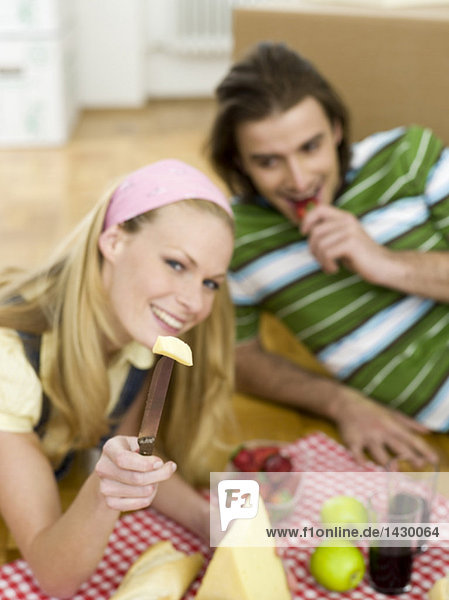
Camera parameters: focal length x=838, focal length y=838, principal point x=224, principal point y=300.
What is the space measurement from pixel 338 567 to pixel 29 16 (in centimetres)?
376

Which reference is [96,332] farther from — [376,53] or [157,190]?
[376,53]

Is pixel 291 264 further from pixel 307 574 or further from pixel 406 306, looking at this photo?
pixel 307 574

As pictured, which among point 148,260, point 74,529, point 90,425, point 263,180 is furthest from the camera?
point 263,180

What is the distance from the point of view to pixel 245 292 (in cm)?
181

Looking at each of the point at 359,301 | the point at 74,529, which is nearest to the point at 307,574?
the point at 74,529

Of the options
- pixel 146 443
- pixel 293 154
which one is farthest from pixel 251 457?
pixel 146 443

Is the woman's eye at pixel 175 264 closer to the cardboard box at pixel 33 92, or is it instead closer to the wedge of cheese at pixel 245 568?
the wedge of cheese at pixel 245 568

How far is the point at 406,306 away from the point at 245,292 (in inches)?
13.4

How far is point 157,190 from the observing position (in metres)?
1.26

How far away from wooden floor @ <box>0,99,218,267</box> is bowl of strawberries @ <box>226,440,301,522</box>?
1.47 metres

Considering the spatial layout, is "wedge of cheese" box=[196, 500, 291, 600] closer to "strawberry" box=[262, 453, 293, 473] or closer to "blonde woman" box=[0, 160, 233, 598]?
"blonde woman" box=[0, 160, 233, 598]

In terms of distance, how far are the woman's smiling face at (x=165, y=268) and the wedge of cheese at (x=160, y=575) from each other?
32 cm

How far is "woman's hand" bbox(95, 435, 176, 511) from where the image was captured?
0.88 m

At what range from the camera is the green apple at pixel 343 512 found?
1.29 meters
